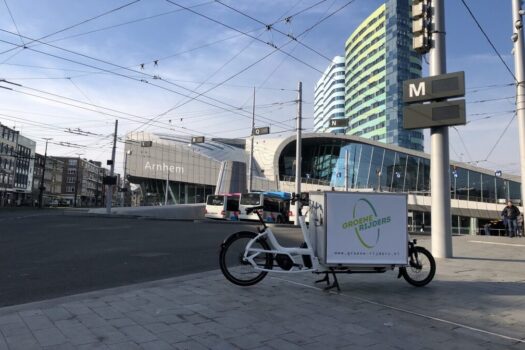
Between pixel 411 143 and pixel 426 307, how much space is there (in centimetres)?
10827

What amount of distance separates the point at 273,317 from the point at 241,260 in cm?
180

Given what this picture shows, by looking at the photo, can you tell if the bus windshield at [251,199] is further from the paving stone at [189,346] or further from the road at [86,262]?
the paving stone at [189,346]

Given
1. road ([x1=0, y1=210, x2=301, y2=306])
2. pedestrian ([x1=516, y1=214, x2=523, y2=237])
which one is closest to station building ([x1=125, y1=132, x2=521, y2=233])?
pedestrian ([x1=516, y1=214, x2=523, y2=237])

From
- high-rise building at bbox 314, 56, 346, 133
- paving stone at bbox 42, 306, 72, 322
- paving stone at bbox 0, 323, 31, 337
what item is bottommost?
paving stone at bbox 0, 323, 31, 337

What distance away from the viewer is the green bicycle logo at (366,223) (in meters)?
7.11

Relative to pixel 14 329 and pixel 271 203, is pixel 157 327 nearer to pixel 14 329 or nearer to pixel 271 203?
pixel 14 329

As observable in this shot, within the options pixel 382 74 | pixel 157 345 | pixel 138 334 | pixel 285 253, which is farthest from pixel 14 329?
pixel 382 74

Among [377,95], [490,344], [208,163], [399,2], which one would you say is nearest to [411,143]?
[377,95]

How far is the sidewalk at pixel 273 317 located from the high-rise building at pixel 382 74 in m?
88.5

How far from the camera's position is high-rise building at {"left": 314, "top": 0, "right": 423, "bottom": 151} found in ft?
336

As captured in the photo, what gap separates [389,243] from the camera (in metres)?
7.19

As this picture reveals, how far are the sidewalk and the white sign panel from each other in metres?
0.55

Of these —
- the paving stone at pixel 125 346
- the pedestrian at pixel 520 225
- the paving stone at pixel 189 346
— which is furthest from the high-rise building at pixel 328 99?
the paving stone at pixel 125 346

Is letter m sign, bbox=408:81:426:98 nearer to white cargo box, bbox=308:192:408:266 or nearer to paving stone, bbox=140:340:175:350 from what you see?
white cargo box, bbox=308:192:408:266
